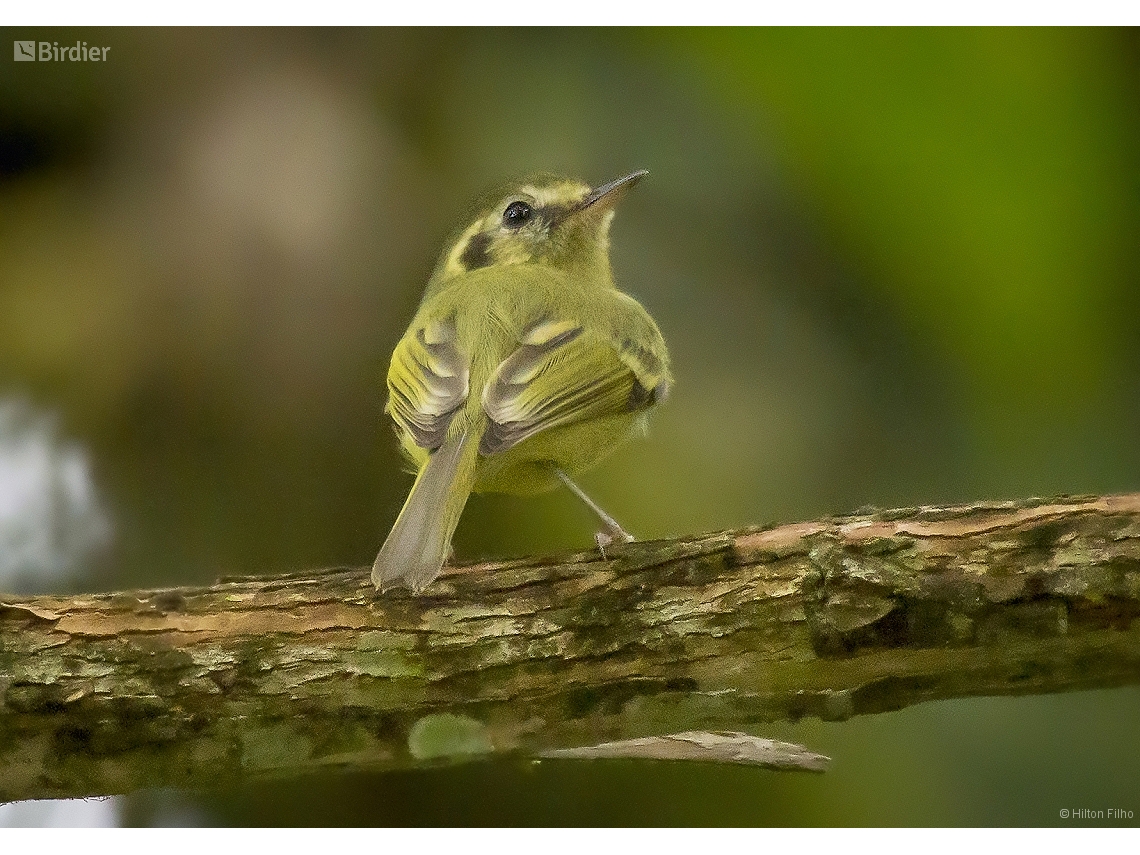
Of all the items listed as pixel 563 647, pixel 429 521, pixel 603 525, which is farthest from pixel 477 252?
pixel 563 647

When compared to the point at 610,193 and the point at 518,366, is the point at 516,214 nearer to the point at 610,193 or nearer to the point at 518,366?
the point at 610,193

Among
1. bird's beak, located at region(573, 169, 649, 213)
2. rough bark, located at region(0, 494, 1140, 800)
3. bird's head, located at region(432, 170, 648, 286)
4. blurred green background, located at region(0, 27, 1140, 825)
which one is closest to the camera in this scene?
rough bark, located at region(0, 494, 1140, 800)

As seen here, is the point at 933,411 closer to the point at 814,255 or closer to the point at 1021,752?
the point at 814,255

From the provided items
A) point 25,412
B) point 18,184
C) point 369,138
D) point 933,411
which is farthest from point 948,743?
point 18,184

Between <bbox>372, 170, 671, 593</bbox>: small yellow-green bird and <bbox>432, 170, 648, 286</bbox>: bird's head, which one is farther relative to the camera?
<bbox>432, 170, 648, 286</bbox>: bird's head

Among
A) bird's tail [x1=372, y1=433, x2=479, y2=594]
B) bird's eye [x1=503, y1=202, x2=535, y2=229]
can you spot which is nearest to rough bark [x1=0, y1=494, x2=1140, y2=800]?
bird's tail [x1=372, y1=433, x2=479, y2=594]

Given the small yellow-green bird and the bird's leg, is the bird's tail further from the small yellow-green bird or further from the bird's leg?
the bird's leg

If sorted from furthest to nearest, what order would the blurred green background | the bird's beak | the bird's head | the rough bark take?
the bird's head, the bird's beak, the blurred green background, the rough bark
